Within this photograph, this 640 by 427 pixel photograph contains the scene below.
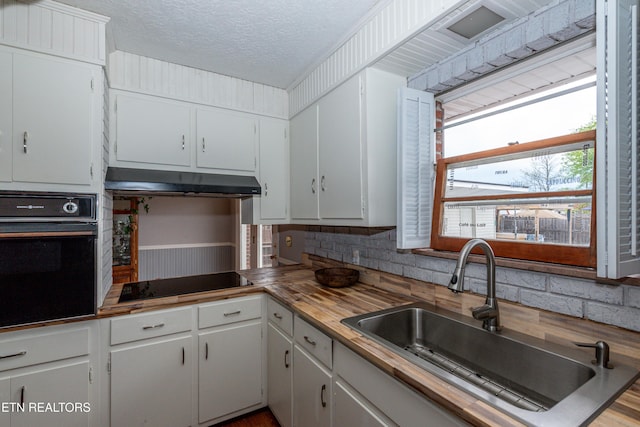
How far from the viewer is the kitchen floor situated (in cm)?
204

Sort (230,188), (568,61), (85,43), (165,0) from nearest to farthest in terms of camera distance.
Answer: (568,61)
(165,0)
(85,43)
(230,188)

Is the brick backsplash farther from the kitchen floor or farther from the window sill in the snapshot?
the kitchen floor

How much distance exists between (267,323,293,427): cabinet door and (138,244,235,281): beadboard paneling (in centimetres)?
335

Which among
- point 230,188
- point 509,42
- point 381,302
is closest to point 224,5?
point 230,188

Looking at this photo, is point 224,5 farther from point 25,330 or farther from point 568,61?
point 25,330

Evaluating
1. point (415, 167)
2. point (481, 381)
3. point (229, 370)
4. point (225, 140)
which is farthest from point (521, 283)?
point (225, 140)

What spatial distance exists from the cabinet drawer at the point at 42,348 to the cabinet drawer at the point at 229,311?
0.60 metres

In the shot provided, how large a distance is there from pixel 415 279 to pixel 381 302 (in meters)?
0.27

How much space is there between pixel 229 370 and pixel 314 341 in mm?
829

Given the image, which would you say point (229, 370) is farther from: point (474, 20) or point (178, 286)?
point (474, 20)

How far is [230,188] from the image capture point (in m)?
2.23

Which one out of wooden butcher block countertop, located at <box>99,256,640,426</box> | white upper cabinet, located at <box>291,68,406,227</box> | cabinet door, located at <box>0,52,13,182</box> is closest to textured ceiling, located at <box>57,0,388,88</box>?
white upper cabinet, located at <box>291,68,406,227</box>

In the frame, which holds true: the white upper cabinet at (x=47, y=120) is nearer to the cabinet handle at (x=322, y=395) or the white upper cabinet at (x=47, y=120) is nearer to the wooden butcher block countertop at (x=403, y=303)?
the wooden butcher block countertop at (x=403, y=303)

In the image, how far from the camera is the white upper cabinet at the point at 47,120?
154 cm
